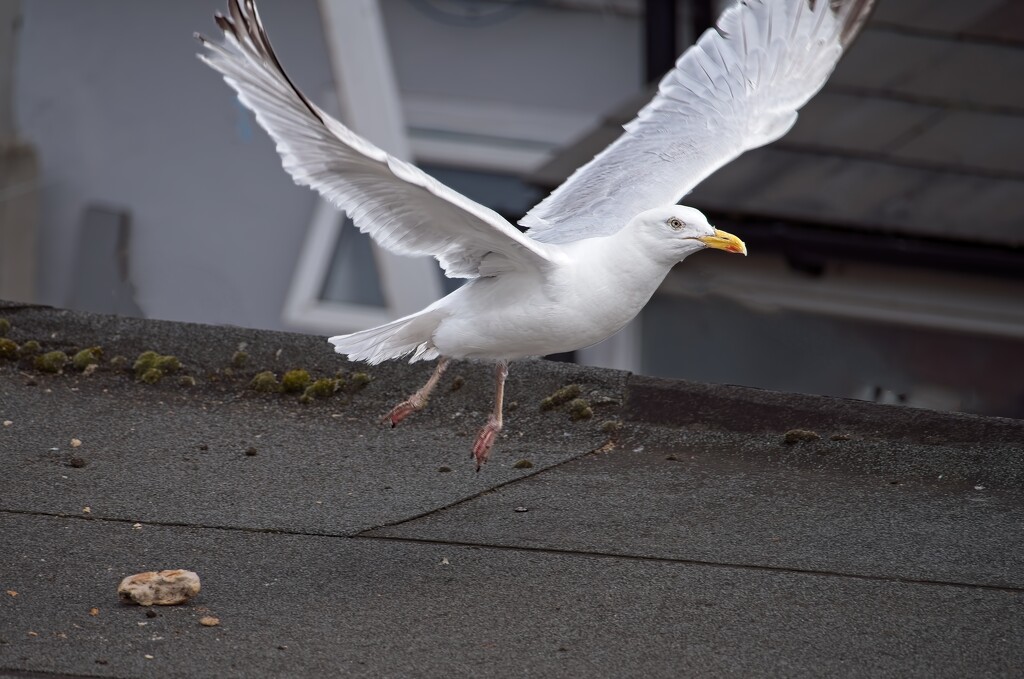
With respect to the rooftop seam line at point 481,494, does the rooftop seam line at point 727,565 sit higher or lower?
lower

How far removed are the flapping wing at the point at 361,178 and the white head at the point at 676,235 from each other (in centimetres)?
33

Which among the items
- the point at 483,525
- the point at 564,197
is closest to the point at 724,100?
the point at 564,197

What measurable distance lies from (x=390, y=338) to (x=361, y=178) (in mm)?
720

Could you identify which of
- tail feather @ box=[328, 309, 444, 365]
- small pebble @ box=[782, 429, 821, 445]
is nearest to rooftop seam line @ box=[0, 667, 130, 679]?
tail feather @ box=[328, 309, 444, 365]

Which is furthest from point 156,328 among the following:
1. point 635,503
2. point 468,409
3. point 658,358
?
point 658,358

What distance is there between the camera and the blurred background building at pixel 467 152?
8.09 meters

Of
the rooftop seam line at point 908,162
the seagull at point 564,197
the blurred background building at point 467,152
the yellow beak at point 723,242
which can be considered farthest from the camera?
the blurred background building at point 467,152

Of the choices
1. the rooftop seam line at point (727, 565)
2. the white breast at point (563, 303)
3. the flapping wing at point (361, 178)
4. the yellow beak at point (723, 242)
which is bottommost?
the rooftop seam line at point (727, 565)

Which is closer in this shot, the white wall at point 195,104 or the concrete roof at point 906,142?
the concrete roof at point 906,142

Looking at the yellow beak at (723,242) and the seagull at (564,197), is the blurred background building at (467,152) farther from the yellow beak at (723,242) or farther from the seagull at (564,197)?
the yellow beak at (723,242)

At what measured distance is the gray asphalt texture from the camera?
361 centimetres

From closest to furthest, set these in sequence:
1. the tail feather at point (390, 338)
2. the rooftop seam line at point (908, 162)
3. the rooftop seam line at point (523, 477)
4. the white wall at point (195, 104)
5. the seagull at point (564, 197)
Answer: the seagull at point (564, 197), the rooftop seam line at point (523, 477), the tail feather at point (390, 338), the rooftop seam line at point (908, 162), the white wall at point (195, 104)

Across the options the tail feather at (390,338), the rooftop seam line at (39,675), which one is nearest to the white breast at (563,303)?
the tail feather at (390,338)

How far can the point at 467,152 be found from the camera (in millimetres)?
9375
